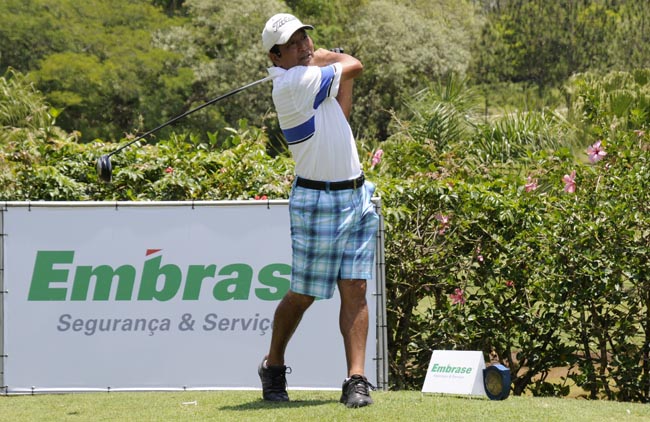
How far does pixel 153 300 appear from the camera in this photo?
6191mm

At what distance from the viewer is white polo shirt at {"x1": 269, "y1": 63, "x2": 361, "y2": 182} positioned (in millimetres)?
5027

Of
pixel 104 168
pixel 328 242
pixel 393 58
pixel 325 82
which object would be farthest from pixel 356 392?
pixel 393 58

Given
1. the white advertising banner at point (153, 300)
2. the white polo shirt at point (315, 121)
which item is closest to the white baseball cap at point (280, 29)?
the white polo shirt at point (315, 121)

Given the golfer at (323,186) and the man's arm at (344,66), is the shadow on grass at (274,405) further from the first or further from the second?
the man's arm at (344,66)

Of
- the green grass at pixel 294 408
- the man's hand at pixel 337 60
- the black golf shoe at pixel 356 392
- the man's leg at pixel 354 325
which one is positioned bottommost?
the green grass at pixel 294 408

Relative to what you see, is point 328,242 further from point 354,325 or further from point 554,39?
point 554,39

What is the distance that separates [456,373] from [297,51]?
1.73 metres

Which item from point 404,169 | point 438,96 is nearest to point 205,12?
point 438,96

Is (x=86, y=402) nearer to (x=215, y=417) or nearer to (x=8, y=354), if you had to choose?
(x=8, y=354)

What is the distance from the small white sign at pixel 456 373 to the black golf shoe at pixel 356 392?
1.75 ft

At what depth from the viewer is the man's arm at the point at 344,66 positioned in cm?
516

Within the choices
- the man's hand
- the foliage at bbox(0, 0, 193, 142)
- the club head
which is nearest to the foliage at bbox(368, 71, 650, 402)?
the man's hand

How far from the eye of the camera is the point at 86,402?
5.70 meters

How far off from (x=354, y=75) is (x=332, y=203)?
0.62m
